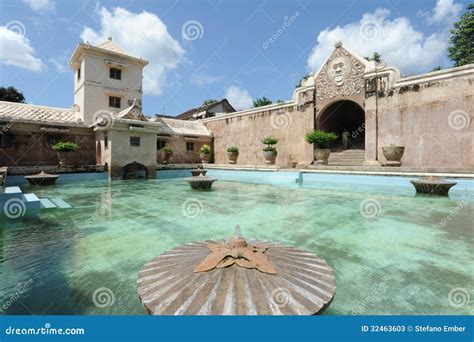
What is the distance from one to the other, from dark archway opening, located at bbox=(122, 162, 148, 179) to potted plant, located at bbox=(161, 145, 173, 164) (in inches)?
153

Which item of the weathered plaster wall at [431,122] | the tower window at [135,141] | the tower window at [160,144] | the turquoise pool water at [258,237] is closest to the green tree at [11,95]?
the tower window at [160,144]

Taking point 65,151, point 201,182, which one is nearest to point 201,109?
point 65,151

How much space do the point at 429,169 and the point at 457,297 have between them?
8320mm

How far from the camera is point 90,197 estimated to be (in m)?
7.05

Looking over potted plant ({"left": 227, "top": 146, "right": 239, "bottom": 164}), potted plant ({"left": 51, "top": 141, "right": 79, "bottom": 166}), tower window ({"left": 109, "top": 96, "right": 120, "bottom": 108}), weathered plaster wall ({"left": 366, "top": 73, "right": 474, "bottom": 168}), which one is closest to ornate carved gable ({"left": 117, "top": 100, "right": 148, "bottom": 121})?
potted plant ({"left": 51, "top": 141, "right": 79, "bottom": 166})

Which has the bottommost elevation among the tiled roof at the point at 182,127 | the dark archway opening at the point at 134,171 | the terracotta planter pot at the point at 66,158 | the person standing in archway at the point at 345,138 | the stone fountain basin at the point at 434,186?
the stone fountain basin at the point at 434,186

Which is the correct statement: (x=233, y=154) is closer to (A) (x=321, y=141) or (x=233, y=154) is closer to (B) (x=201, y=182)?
(A) (x=321, y=141)

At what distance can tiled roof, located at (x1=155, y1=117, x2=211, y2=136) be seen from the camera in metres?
18.5

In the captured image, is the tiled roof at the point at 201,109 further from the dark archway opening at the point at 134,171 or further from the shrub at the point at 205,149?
the dark archway opening at the point at 134,171

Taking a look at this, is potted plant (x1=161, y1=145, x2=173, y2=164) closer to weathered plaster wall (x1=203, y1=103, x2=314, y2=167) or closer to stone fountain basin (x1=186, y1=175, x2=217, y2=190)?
weathered plaster wall (x1=203, y1=103, x2=314, y2=167)

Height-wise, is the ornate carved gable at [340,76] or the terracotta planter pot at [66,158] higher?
the ornate carved gable at [340,76]

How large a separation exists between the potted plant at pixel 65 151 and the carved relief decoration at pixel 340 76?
13862 mm

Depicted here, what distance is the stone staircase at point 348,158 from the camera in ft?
45.2

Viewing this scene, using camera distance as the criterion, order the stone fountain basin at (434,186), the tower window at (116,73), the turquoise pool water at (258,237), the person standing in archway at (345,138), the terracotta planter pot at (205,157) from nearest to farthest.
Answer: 1. the turquoise pool water at (258,237)
2. the stone fountain basin at (434,186)
3. the person standing in archway at (345,138)
4. the tower window at (116,73)
5. the terracotta planter pot at (205,157)
